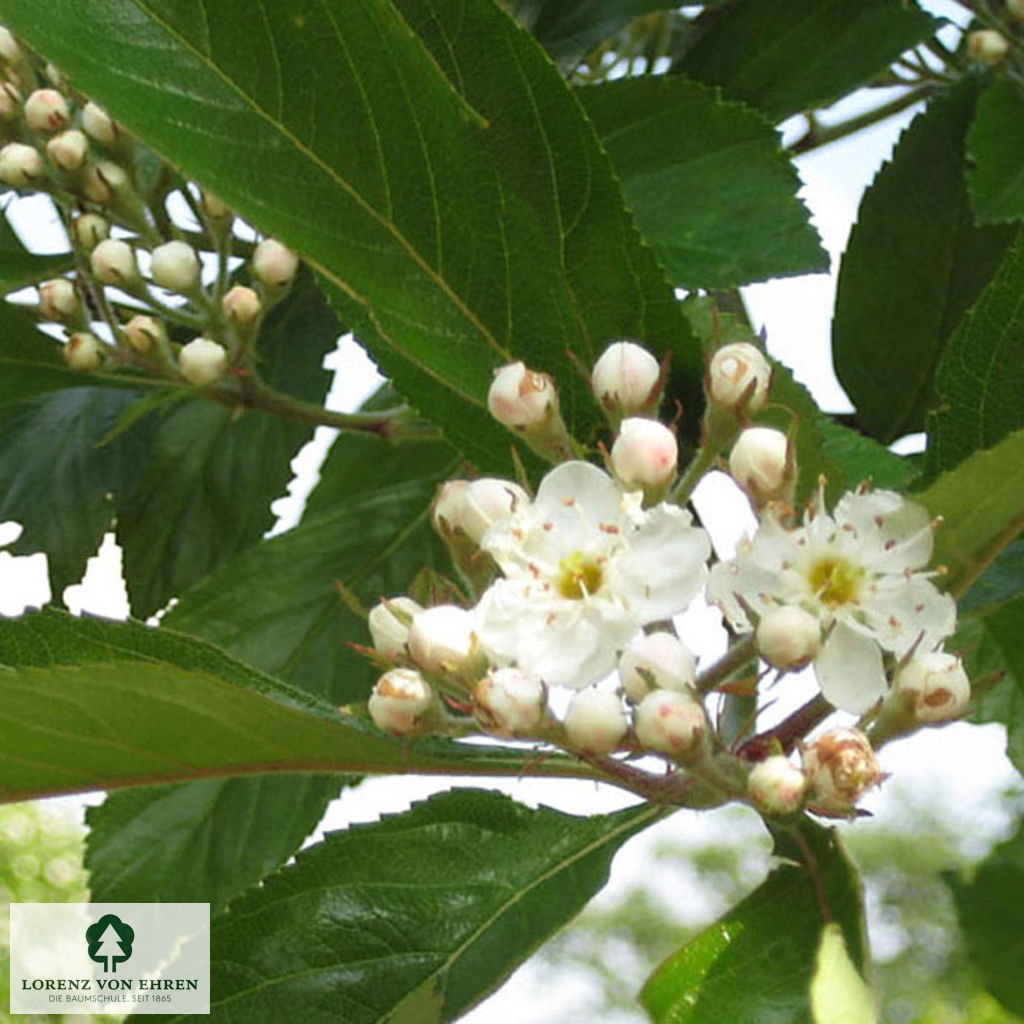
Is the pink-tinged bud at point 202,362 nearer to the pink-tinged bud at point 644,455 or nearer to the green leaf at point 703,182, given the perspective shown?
the green leaf at point 703,182

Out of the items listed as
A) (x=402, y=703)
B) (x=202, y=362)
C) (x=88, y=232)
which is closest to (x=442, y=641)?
(x=402, y=703)

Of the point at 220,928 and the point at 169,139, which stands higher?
the point at 169,139

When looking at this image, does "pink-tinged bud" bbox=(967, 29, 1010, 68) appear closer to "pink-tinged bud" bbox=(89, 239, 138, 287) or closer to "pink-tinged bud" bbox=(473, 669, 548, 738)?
"pink-tinged bud" bbox=(89, 239, 138, 287)

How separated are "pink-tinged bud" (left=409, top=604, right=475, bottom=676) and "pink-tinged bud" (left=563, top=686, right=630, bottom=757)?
53 mm

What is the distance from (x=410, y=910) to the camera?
2.87ft

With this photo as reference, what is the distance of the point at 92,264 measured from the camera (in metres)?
1.19

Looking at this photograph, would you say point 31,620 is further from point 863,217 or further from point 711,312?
point 863,217

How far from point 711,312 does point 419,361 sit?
15 centimetres

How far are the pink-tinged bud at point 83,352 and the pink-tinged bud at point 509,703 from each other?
607 millimetres

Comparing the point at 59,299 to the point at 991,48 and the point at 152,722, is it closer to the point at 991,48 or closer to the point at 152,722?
the point at 152,722

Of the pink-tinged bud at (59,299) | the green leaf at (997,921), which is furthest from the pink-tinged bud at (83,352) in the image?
the green leaf at (997,921)

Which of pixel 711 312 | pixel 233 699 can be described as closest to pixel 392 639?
pixel 233 699

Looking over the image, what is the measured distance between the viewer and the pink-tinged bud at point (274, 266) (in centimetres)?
119

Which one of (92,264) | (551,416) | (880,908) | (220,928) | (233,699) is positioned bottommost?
(880,908)
